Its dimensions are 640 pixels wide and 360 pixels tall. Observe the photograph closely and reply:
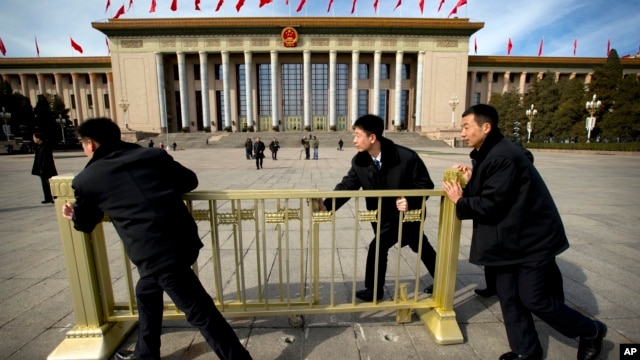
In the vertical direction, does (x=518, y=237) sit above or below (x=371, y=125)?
below

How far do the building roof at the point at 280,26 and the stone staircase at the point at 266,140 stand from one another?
14.3m

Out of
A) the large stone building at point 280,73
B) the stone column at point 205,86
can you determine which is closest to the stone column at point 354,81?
the large stone building at point 280,73

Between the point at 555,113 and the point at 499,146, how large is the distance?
1491 inches

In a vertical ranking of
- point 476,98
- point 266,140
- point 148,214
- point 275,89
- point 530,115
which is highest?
point 275,89

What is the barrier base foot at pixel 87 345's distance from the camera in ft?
6.58

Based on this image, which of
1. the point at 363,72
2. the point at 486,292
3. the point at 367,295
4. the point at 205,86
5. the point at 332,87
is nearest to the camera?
the point at 367,295

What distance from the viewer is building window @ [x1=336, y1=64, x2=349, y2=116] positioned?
44.4 metres

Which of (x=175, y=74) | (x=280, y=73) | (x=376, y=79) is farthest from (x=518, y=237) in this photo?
(x=175, y=74)

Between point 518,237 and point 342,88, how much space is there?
45.4m

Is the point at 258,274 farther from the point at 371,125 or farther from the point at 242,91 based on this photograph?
the point at 242,91

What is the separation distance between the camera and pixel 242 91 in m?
44.7

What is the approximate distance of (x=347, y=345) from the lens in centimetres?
216

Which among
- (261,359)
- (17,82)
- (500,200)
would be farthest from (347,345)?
(17,82)

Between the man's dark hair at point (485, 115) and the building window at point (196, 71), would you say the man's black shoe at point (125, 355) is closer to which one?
the man's dark hair at point (485, 115)
